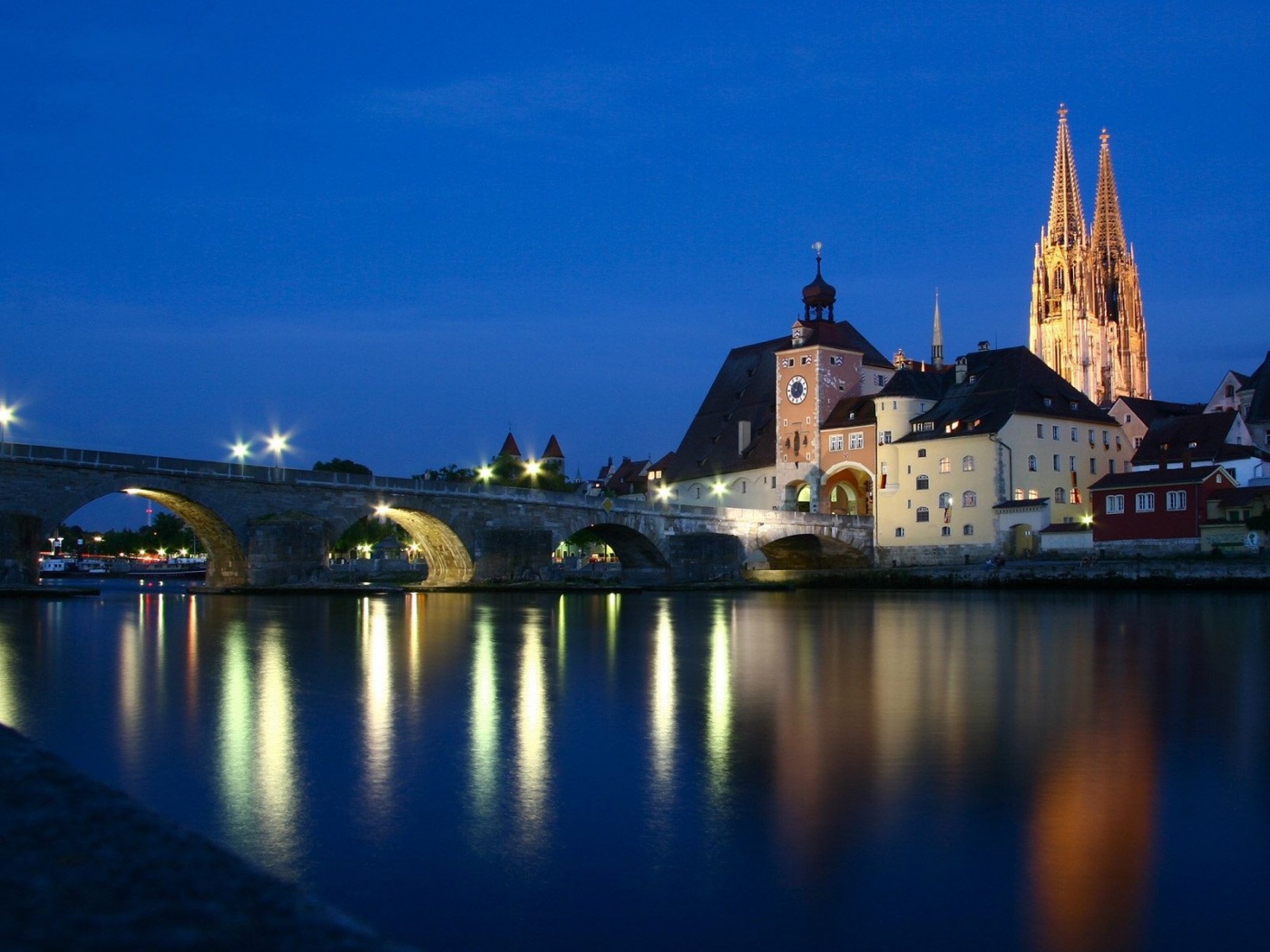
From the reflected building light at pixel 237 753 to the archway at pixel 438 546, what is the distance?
33808 millimetres

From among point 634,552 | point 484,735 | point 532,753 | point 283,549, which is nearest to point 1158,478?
point 634,552

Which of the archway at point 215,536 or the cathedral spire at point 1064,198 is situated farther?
the cathedral spire at point 1064,198

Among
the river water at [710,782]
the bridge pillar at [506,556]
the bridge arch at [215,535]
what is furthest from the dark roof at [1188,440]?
the bridge arch at [215,535]

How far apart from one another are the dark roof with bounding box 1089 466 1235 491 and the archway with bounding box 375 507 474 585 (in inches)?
1212

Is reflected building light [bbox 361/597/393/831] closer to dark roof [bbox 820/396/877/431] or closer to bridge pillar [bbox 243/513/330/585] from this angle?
bridge pillar [bbox 243/513/330/585]

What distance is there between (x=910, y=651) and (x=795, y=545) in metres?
50.4

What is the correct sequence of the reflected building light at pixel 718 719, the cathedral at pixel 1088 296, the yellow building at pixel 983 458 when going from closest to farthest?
the reflected building light at pixel 718 719
the yellow building at pixel 983 458
the cathedral at pixel 1088 296

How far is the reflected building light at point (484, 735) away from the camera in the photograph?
31.3 feet

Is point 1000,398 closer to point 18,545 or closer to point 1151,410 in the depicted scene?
point 1151,410

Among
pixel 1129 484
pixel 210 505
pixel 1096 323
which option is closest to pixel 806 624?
pixel 210 505

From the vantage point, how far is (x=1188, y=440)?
6378 centimetres

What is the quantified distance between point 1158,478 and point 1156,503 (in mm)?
1436

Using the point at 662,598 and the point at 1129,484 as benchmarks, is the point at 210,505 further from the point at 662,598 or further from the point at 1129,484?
the point at 1129,484

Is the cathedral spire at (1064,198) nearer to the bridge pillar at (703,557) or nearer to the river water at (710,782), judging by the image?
the bridge pillar at (703,557)
